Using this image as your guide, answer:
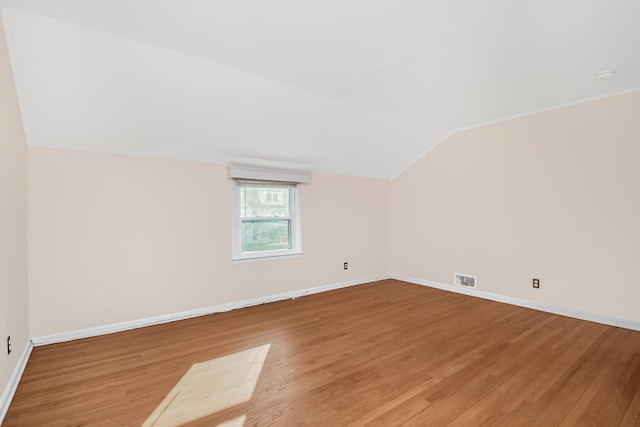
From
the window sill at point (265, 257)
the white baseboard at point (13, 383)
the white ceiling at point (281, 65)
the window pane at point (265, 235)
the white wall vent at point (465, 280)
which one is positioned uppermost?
the white ceiling at point (281, 65)

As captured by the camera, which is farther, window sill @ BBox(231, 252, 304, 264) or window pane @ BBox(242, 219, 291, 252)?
window pane @ BBox(242, 219, 291, 252)

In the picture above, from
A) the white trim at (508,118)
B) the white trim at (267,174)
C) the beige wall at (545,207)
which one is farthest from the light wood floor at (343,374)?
the white trim at (508,118)

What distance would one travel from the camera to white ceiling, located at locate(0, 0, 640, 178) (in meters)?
1.84

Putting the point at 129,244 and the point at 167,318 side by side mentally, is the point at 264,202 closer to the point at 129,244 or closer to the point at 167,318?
the point at 129,244

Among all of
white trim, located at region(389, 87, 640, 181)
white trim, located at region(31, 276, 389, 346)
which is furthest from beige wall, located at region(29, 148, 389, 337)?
white trim, located at region(389, 87, 640, 181)

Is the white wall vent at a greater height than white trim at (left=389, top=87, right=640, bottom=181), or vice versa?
white trim at (left=389, top=87, right=640, bottom=181)

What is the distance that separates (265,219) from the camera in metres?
4.16

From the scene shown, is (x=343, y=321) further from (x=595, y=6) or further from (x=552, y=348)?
(x=595, y=6)

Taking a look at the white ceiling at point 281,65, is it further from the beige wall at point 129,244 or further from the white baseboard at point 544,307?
the white baseboard at point 544,307

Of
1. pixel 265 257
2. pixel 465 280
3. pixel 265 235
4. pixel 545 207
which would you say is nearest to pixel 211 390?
pixel 265 257

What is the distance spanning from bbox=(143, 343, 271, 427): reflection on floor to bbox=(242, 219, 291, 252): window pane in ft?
5.58

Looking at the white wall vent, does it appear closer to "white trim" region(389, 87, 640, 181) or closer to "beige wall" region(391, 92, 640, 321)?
"beige wall" region(391, 92, 640, 321)

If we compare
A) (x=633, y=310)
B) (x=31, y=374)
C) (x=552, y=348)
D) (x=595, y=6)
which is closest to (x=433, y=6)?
(x=595, y=6)

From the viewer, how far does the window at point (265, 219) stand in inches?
153
